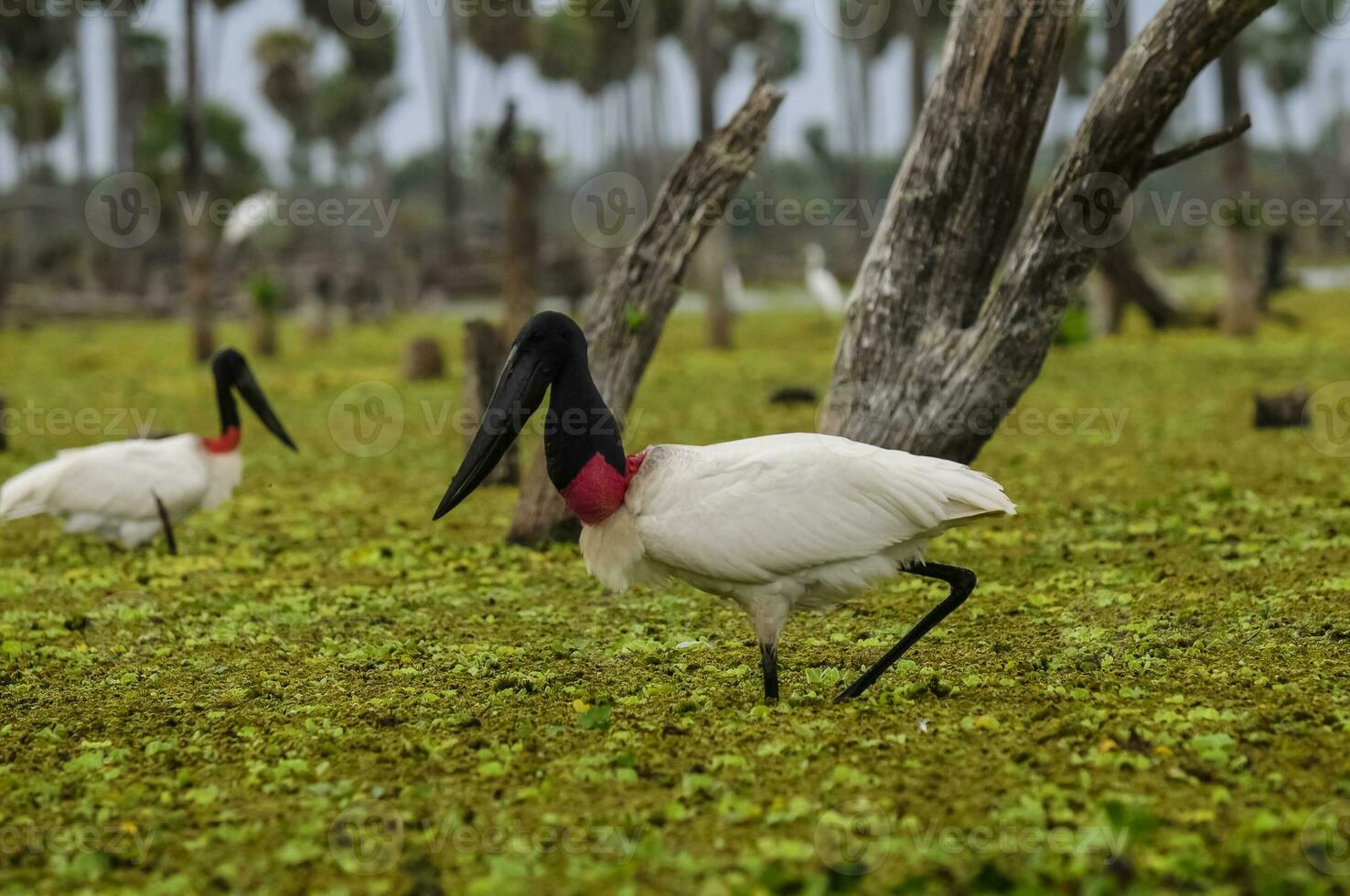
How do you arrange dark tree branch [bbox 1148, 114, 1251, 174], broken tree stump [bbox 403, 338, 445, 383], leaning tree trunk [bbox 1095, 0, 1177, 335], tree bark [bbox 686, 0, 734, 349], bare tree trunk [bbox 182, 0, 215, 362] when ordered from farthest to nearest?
bare tree trunk [bbox 182, 0, 215, 362] → leaning tree trunk [bbox 1095, 0, 1177, 335] → tree bark [bbox 686, 0, 734, 349] → broken tree stump [bbox 403, 338, 445, 383] → dark tree branch [bbox 1148, 114, 1251, 174]

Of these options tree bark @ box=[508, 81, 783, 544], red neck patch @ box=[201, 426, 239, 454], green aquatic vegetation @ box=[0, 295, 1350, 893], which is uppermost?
tree bark @ box=[508, 81, 783, 544]

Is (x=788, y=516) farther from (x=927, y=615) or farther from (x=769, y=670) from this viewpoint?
(x=927, y=615)

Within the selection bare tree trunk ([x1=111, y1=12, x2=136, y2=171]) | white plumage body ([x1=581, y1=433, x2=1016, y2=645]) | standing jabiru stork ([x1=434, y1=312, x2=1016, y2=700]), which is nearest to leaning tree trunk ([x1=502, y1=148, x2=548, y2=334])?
standing jabiru stork ([x1=434, y1=312, x2=1016, y2=700])

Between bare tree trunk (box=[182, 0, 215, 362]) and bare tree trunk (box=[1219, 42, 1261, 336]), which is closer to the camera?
bare tree trunk (box=[1219, 42, 1261, 336])

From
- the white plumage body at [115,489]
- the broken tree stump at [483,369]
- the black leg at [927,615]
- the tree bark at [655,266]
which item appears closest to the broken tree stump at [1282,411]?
the tree bark at [655,266]

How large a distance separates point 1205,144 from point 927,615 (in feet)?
11.1

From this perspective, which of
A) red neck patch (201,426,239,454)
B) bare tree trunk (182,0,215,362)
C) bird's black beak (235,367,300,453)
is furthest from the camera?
bare tree trunk (182,0,215,362)

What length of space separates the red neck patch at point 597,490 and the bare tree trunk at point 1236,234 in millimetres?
17146

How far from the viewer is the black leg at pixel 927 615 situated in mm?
5289

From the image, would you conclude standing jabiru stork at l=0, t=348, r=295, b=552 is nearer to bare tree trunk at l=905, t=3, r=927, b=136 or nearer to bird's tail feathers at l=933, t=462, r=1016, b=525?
bird's tail feathers at l=933, t=462, r=1016, b=525

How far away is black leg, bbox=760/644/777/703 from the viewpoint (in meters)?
5.22

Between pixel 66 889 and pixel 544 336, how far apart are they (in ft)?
8.27

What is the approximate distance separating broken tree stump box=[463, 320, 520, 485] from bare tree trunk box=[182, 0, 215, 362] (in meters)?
13.5

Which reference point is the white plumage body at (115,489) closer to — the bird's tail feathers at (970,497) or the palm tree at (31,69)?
the bird's tail feathers at (970,497)
